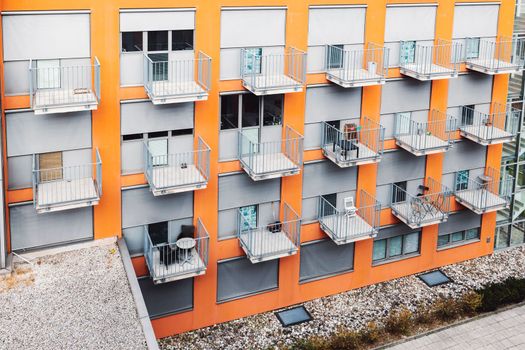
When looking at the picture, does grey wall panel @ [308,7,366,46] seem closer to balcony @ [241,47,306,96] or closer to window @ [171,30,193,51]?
balcony @ [241,47,306,96]

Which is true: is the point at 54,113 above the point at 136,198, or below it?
above

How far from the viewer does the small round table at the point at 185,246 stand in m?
18.5

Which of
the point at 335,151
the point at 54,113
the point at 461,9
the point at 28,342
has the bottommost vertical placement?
the point at 28,342

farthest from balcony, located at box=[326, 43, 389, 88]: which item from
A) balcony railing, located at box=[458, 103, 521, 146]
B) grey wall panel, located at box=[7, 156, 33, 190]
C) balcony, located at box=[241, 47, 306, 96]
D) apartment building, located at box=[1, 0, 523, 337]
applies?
grey wall panel, located at box=[7, 156, 33, 190]

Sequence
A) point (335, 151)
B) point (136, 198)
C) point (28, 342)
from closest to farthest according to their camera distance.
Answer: point (28, 342)
point (136, 198)
point (335, 151)

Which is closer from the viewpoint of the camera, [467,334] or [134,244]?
[134,244]

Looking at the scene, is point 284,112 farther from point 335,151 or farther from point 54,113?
point 54,113

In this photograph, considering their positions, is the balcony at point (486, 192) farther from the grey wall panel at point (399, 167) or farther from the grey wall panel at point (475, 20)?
the grey wall panel at point (475, 20)

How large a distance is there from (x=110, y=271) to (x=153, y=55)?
219 inches

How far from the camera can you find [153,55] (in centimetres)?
1741

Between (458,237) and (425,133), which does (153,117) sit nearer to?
(425,133)

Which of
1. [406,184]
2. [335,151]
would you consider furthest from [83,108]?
[406,184]

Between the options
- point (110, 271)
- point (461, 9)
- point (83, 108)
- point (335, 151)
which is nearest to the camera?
point (83, 108)

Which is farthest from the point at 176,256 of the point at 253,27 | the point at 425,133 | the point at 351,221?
the point at 425,133
